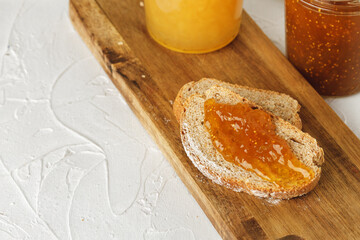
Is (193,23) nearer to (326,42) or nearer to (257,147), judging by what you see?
(326,42)

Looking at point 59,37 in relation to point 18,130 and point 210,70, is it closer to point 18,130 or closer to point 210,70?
point 18,130

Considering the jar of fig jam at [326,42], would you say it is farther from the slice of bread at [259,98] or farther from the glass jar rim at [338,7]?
the slice of bread at [259,98]

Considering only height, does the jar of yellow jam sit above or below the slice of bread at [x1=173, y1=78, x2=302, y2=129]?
above

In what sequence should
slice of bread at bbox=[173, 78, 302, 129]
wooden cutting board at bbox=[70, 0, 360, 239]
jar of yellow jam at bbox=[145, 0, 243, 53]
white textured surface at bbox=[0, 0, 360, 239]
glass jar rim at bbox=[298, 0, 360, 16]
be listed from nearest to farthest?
wooden cutting board at bbox=[70, 0, 360, 239]
white textured surface at bbox=[0, 0, 360, 239]
glass jar rim at bbox=[298, 0, 360, 16]
slice of bread at bbox=[173, 78, 302, 129]
jar of yellow jam at bbox=[145, 0, 243, 53]

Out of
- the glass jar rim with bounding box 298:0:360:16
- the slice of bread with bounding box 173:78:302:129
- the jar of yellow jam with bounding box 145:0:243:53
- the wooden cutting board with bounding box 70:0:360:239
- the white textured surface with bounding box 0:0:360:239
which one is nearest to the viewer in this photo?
the wooden cutting board with bounding box 70:0:360:239

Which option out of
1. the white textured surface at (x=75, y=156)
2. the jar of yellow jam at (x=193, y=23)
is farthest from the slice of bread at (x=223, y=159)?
the jar of yellow jam at (x=193, y=23)

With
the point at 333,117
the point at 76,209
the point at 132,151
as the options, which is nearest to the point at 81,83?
the point at 132,151

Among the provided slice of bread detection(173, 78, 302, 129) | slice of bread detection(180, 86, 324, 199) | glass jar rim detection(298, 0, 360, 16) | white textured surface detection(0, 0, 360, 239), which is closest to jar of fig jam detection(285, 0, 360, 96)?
glass jar rim detection(298, 0, 360, 16)

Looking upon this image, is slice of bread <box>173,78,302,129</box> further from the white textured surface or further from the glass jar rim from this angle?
the glass jar rim
